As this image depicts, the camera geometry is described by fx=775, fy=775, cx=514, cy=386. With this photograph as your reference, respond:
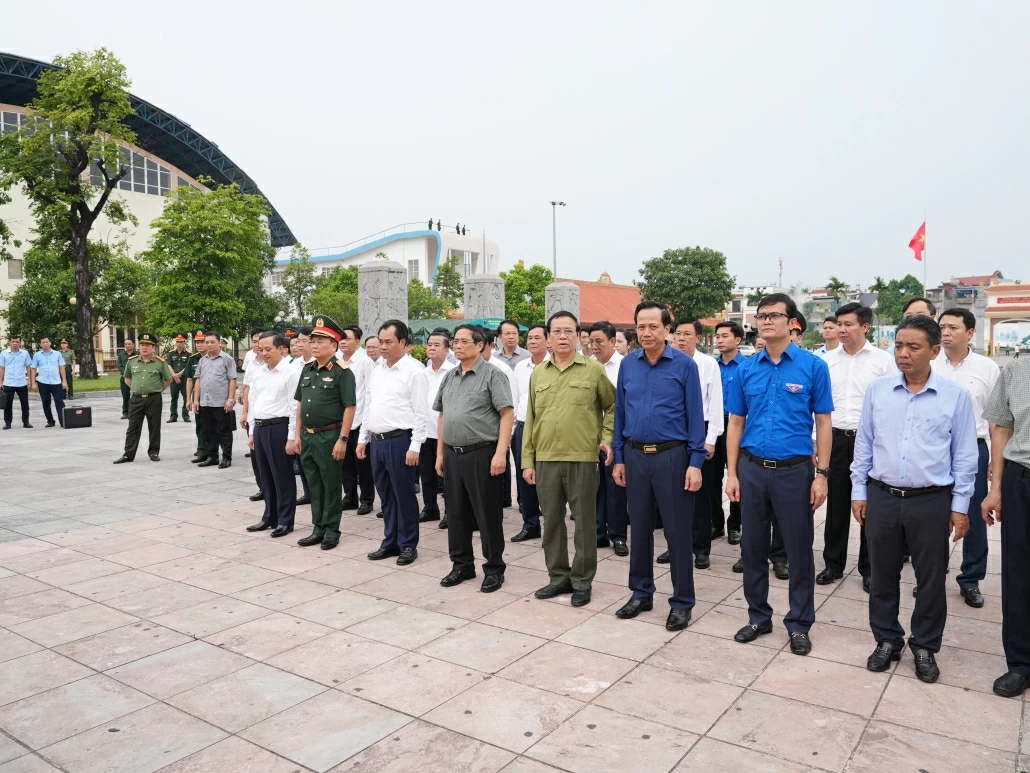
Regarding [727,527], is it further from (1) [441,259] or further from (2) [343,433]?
(1) [441,259]

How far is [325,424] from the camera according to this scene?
5949 mm

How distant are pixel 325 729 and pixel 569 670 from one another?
1.14 meters

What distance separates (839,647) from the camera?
387cm

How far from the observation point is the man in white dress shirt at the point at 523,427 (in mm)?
6270

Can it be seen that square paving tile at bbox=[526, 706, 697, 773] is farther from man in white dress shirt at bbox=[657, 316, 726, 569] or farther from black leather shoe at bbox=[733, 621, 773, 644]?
man in white dress shirt at bbox=[657, 316, 726, 569]

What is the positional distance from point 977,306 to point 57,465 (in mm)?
63394

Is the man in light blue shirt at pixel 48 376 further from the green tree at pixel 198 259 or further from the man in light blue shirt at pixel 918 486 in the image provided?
the man in light blue shirt at pixel 918 486

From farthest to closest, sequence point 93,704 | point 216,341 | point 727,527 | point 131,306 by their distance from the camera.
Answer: point 131,306 → point 216,341 → point 727,527 → point 93,704

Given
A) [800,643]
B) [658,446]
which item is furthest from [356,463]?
[800,643]

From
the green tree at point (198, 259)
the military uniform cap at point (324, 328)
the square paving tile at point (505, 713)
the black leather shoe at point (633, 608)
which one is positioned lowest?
the square paving tile at point (505, 713)

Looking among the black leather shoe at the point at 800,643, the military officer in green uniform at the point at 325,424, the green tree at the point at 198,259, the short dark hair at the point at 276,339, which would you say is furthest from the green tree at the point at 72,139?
the black leather shoe at the point at 800,643

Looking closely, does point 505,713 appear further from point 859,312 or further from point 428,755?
point 859,312

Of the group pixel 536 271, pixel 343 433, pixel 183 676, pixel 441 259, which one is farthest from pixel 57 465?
pixel 441 259

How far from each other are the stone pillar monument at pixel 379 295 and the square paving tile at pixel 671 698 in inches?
468
